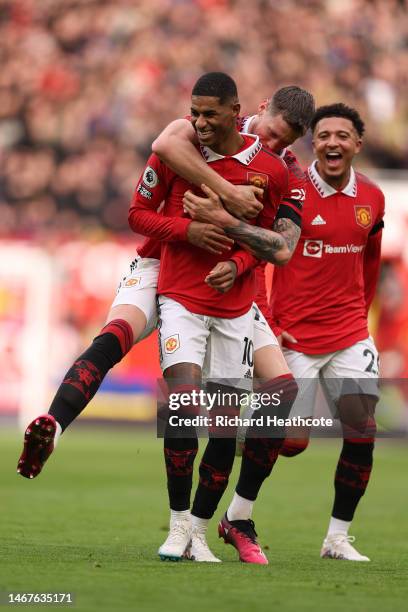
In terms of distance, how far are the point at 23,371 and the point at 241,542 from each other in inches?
479

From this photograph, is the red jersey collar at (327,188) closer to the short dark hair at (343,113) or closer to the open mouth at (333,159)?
the open mouth at (333,159)

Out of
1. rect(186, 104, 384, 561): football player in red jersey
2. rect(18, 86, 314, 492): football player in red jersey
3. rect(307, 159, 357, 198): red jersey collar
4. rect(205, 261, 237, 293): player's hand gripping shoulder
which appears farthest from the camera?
rect(307, 159, 357, 198): red jersey collar

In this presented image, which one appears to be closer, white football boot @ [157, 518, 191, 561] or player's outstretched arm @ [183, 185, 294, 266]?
white football boot @ [157, 518, 191, 561]

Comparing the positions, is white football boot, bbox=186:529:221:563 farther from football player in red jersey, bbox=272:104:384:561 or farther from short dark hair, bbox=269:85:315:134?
short dark hair, bbox=269:85:315:134

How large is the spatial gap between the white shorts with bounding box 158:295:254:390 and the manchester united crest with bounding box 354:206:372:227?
49.3 inches

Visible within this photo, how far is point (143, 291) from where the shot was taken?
6324 millimetres

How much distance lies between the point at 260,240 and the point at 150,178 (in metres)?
0.63

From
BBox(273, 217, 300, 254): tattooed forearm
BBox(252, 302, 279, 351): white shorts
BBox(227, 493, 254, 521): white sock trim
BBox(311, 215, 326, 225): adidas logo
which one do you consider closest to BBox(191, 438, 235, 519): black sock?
BBox(227, 493, 254, 521): white sock trim

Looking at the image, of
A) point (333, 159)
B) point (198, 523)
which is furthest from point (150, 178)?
point (198, 523)

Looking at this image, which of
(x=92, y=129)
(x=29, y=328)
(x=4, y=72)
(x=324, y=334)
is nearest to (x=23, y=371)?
(x=29, y=328)

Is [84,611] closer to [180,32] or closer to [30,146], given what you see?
[30,146]

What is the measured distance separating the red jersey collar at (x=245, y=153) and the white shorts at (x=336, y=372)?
62.3 inches

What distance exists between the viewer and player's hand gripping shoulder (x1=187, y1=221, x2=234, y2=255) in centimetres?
601

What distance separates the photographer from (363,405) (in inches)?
280
